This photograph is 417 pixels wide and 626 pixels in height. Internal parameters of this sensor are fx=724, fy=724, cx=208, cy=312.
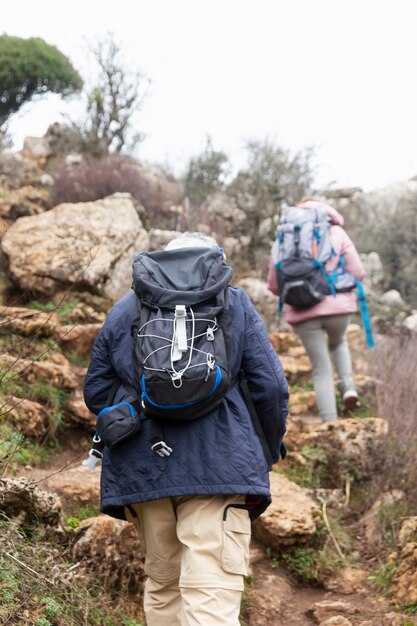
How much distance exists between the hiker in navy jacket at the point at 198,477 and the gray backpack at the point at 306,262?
9.17 feet

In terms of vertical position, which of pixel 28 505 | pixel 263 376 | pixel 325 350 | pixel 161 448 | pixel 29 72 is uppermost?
pixel 29 72

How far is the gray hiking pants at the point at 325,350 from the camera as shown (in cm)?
593

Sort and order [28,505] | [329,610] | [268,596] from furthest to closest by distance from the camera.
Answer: [268,596]
[329,610]
[28,505]

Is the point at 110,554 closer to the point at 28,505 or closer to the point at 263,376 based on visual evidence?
the point at 28,505

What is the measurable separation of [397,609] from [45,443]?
8.45ft

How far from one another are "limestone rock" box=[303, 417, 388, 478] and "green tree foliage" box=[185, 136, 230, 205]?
709 cm

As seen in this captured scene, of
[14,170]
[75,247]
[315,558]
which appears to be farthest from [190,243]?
[14,170]

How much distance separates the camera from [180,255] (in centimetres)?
292

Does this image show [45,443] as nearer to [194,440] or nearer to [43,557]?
[43,557]

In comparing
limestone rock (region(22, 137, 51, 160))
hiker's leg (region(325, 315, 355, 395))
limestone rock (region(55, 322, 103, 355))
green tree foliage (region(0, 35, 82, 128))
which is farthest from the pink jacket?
green tree foliage (region(0, 35, 82, 128))

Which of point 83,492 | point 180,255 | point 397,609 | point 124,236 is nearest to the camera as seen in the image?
point 180,255

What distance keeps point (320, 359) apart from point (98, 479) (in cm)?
221

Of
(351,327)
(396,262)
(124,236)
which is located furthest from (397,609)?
(396,262)

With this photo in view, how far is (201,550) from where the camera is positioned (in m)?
2.67
